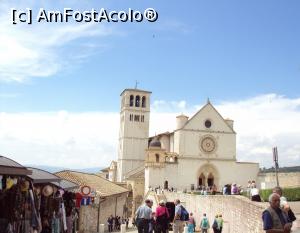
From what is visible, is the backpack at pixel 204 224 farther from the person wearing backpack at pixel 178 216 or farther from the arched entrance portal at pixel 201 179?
the arched entrance portal at pixel 201 179

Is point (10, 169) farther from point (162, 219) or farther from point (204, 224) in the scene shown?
point (204, 224)

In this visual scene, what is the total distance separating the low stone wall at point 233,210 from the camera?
18188 mm

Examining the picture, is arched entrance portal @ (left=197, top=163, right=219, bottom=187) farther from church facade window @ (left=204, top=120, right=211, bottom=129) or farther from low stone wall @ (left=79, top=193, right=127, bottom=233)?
low stone wall @ (left=79, top=193, right=127, bottom=233)

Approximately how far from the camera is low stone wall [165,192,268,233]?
59.7 feet

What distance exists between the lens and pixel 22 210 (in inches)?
405

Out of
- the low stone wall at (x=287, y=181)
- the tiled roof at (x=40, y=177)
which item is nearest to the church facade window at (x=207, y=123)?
the low stone wall at (x=287, y=181)

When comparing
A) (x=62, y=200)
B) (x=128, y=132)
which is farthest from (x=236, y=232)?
(x=128, y=132)

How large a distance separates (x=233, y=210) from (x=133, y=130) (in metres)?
45.3

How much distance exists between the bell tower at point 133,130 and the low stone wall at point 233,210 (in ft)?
105

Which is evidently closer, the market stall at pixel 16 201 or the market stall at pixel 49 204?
the market stall at pixel 16 201

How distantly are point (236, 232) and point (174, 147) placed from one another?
38.3 metres

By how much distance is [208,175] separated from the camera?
192ft

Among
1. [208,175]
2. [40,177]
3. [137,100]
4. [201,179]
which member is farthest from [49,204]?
[137,100]

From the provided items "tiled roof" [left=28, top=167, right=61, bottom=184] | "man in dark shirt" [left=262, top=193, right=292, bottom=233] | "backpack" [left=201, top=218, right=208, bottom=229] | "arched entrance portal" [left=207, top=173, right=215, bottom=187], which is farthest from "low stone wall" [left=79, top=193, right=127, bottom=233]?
"arched entrance portal" [left=207, top=173, right=215, bottom=187]
